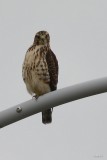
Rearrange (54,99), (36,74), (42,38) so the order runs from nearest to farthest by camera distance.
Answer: (54,99) < (36,74) < (42,38)

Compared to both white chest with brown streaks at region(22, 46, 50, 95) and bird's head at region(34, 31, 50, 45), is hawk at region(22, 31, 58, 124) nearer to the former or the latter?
white chest with brown streaks at region(22, 46, 50, 95)

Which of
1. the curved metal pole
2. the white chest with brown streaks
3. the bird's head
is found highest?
the bird's head

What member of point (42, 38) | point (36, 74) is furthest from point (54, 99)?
point (42, 38)

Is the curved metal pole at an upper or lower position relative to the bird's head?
lower

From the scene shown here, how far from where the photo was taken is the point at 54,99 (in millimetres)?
4523

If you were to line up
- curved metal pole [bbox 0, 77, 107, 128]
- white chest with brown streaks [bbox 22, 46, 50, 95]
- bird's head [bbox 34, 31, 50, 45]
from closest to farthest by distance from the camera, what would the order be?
curved metal pole [bbox 0, 77, 107, 128] → white chest with brown streaks [bbox 22, 46, 50, 95] → bird's head [bbox 34, 31, 50, 45]

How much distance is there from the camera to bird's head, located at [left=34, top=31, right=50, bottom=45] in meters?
8.38

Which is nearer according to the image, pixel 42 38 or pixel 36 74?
pixel 36 74

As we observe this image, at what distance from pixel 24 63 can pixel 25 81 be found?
28 centimetres

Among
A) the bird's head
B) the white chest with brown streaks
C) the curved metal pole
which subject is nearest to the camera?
the curved metal pole

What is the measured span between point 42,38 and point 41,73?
1.04 m

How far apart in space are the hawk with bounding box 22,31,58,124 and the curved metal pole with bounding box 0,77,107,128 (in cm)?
297

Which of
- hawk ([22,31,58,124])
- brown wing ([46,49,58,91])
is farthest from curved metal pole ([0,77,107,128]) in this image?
brown wing ([46,49,58,91])

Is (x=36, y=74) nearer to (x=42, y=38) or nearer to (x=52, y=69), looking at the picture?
(x=52, y=69)
